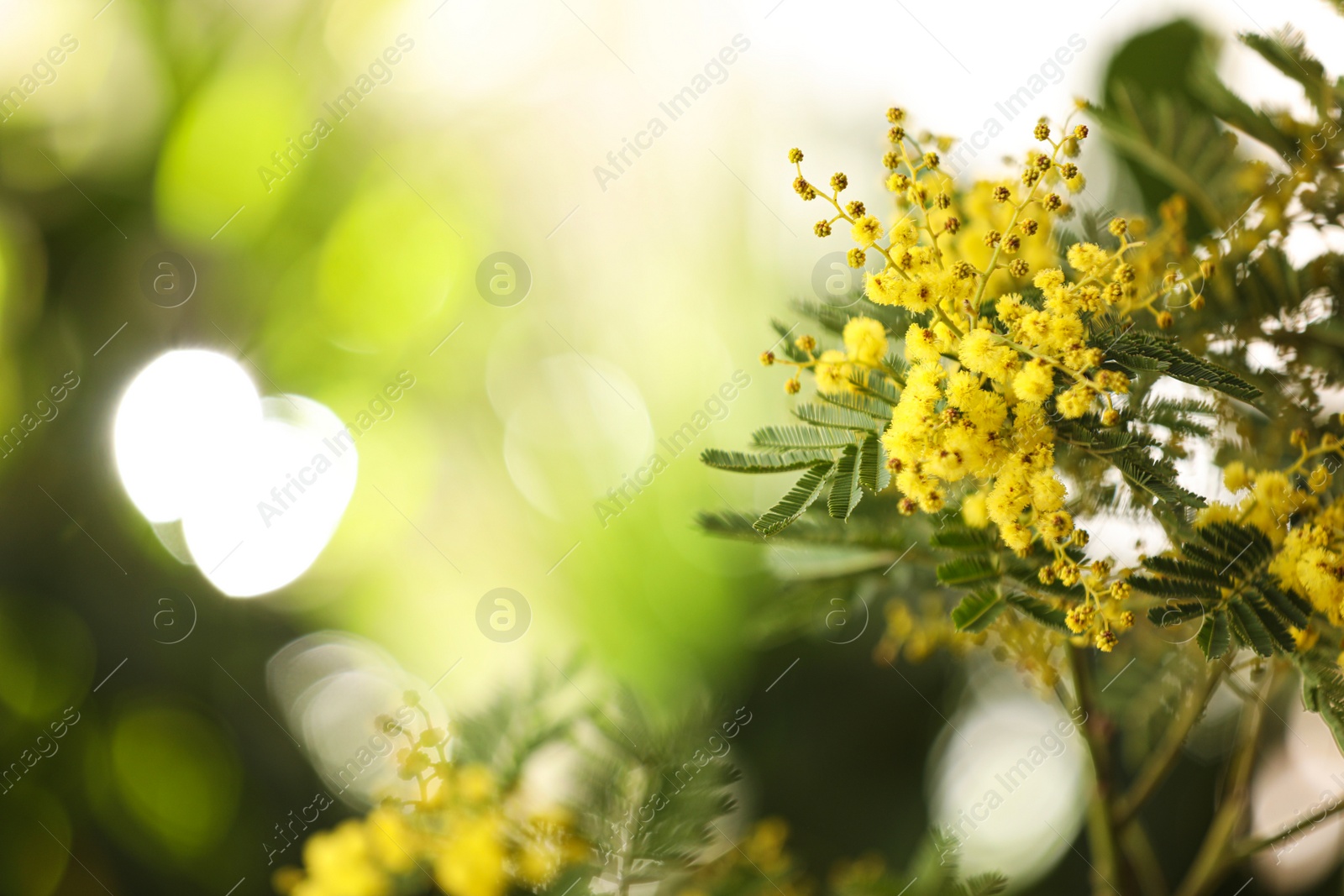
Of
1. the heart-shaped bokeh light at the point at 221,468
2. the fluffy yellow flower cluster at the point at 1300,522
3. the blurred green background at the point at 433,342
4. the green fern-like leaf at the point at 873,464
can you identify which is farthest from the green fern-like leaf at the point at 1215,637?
the heart-shaped bokeh light at the point at 221,468

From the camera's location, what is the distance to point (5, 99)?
1.09 meters

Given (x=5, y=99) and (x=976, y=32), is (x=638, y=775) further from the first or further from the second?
(x=5, y=99)

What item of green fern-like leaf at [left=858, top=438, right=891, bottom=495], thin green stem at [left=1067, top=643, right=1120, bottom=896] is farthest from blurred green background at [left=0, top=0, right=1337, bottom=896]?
green fern-like leaf at [left=858, top=438, right=891, bottom=495]

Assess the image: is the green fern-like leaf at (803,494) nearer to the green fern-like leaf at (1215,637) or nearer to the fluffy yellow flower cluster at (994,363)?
the fluffy yellow flower cluster at (994,363)

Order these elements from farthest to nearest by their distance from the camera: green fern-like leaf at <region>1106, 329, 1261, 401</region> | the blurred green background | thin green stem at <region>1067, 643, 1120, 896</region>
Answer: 1. the blurred green background
2. thin green stem at <region>1067, 643, 1120, 896</region>
3. green fern-like leaf at <region>1106, 329, 1261, 401</region>

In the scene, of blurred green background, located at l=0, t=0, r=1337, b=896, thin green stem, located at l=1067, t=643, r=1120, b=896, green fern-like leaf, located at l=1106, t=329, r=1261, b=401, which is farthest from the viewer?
blurred green background, located at l=0, t=0, r=1337, b=896

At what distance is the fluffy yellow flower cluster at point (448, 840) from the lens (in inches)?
22.9

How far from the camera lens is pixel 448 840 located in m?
0.60

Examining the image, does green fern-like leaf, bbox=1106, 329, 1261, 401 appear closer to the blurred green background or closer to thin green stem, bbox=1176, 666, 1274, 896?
thin green stem, bbox=1176, 666, 1274, 896

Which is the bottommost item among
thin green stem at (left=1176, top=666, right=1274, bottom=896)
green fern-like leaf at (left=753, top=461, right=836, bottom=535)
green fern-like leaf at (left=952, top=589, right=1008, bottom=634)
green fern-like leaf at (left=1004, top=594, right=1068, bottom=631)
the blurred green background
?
thin green stem at (left=1176, top=666, right=1274, bottom=896)

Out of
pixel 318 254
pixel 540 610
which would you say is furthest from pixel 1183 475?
pixel 318 254

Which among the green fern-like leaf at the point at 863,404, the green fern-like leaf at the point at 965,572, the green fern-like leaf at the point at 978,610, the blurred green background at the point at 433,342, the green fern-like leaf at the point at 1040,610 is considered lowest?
the green fern-like leaf at the point at 1040,610

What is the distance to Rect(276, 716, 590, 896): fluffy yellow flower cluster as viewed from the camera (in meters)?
0.58

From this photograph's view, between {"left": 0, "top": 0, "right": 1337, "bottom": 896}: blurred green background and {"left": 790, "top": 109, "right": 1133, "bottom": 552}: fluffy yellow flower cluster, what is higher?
{"left": 0, "top": 0, "right": 1337, "bottom": 896}: blurred green background
